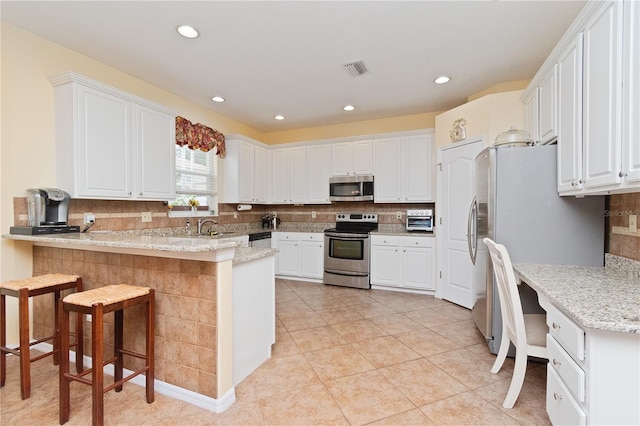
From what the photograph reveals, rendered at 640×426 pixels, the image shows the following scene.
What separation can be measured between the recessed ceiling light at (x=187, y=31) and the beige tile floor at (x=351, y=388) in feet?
8.92

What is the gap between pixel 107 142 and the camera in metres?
2.71

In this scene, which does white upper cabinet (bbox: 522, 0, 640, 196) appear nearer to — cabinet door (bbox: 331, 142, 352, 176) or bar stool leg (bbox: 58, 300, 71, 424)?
cabinet door (bbox: 331, 142, 352, 176)

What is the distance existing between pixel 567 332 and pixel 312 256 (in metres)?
3.67

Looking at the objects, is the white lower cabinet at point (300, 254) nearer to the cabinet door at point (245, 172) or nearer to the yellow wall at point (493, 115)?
the cabinet door at point (245, 172)

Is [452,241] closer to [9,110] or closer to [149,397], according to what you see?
[149,397]

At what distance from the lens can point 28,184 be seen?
2.44m

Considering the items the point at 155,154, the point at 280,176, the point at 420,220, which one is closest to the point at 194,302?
the point at 155,154

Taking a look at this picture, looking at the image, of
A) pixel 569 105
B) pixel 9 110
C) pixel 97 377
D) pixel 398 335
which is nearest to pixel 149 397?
pixel 97 377

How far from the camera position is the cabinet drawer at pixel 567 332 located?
119 cm

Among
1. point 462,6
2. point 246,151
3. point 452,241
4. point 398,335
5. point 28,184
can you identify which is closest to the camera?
point 462,6

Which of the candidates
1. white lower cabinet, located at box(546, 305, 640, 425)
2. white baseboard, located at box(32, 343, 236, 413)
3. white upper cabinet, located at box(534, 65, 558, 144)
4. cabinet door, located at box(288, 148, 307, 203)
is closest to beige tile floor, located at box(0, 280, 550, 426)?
white baseboard, located at box(32, 343, 236, 413)

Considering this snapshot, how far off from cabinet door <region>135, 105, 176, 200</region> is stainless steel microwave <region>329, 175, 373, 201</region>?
244cm

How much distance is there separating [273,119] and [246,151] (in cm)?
72

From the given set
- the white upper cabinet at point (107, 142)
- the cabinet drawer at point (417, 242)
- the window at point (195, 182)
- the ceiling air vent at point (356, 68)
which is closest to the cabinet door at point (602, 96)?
the ceiling air vent at point (356, 68)
